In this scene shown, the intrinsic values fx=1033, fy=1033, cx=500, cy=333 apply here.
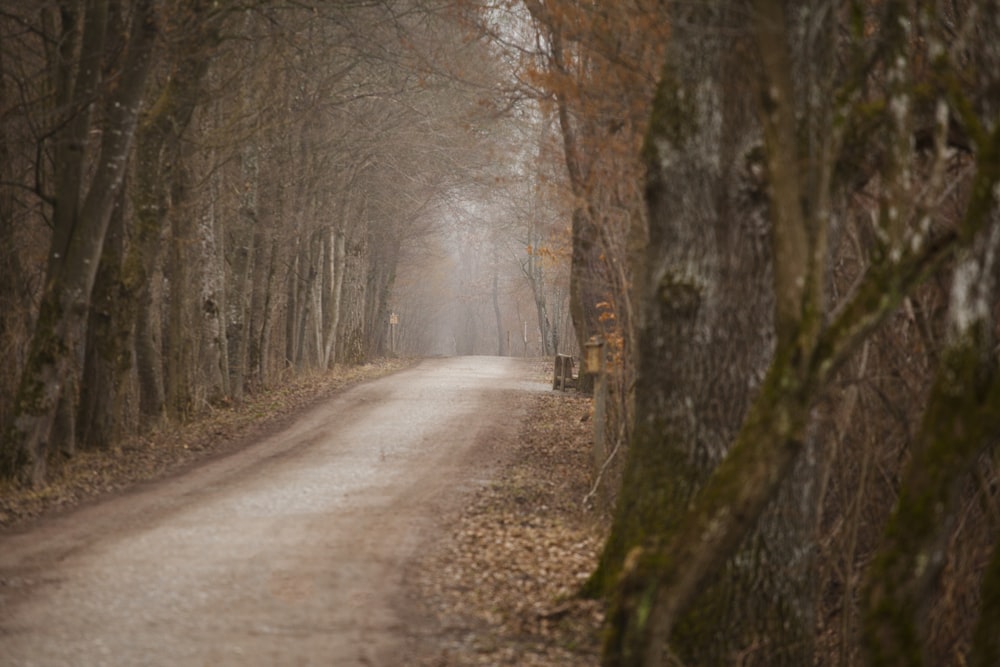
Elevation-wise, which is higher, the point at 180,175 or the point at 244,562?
the point at 180,175

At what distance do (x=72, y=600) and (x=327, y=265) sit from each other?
25.4m

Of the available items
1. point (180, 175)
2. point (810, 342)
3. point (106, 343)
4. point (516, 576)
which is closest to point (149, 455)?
point (106, 343)

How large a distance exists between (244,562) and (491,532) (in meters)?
2.54

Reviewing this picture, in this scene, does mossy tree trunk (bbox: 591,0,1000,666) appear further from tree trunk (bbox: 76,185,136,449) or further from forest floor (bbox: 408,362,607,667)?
tree trunk (bbox: 76,185,136,449)

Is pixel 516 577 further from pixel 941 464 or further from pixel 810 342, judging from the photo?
pixel 941 464

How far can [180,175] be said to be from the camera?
15.9m

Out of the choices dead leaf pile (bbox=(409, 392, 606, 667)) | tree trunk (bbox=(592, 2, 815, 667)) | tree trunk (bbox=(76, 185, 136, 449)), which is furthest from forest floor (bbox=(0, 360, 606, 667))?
tree trunk (bbox=(592, 2, 815, 667))

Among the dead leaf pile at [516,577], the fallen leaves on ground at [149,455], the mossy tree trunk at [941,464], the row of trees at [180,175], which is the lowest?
the dead leaf pile at [516,577]

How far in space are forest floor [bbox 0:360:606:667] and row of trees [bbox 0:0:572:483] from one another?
0.70 metres

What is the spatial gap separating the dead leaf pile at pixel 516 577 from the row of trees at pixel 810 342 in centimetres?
54

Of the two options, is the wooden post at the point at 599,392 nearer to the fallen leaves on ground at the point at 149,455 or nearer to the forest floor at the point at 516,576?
the forest floor at the point at 516,576

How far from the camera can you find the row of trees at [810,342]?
5023 millimetres

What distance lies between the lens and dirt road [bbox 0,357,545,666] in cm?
656

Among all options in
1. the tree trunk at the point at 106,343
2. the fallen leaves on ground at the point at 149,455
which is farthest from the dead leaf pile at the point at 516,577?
the tree trunk at the point at 106,343
